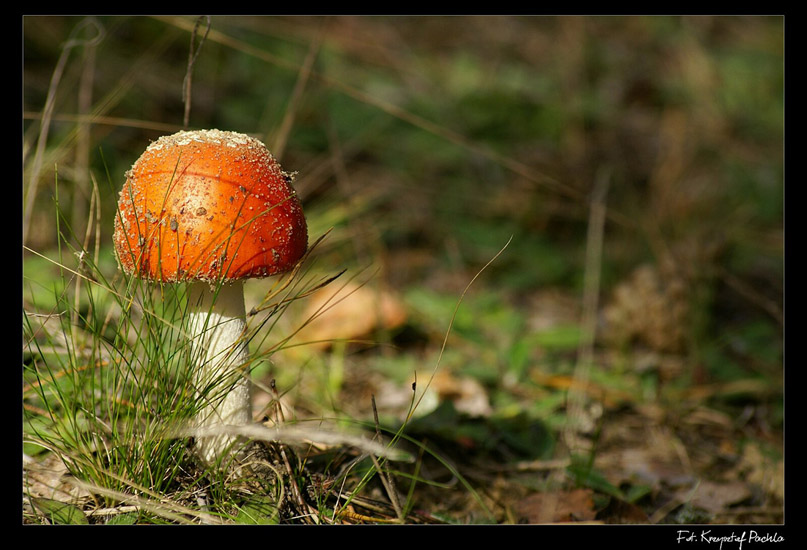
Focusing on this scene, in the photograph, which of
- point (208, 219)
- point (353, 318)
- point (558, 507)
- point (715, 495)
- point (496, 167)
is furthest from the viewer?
point (496, 167)

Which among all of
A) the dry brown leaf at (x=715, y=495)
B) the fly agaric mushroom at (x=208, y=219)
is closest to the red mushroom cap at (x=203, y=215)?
the fly agaric mushroom at (x=208, y=219)

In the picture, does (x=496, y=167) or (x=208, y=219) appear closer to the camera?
(x=208, y=219)

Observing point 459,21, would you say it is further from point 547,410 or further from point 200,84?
point 547,410

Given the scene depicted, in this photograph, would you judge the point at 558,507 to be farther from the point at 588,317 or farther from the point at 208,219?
the point at 588,317

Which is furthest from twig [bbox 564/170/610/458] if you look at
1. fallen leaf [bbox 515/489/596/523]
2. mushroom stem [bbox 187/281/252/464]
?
mushroom stem [bbox 187/281/252/464]

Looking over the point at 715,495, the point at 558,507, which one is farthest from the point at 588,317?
the point at 558,507

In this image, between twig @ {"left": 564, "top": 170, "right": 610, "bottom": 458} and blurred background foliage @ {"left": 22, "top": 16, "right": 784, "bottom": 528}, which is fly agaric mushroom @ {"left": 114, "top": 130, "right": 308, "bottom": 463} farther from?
twig @ {"left": 564, "top": 170, "right": 610, "bottom": 458}

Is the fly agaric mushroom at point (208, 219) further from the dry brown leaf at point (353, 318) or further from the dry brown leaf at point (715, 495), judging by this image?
the dry brown leaf at point (715, 495)
